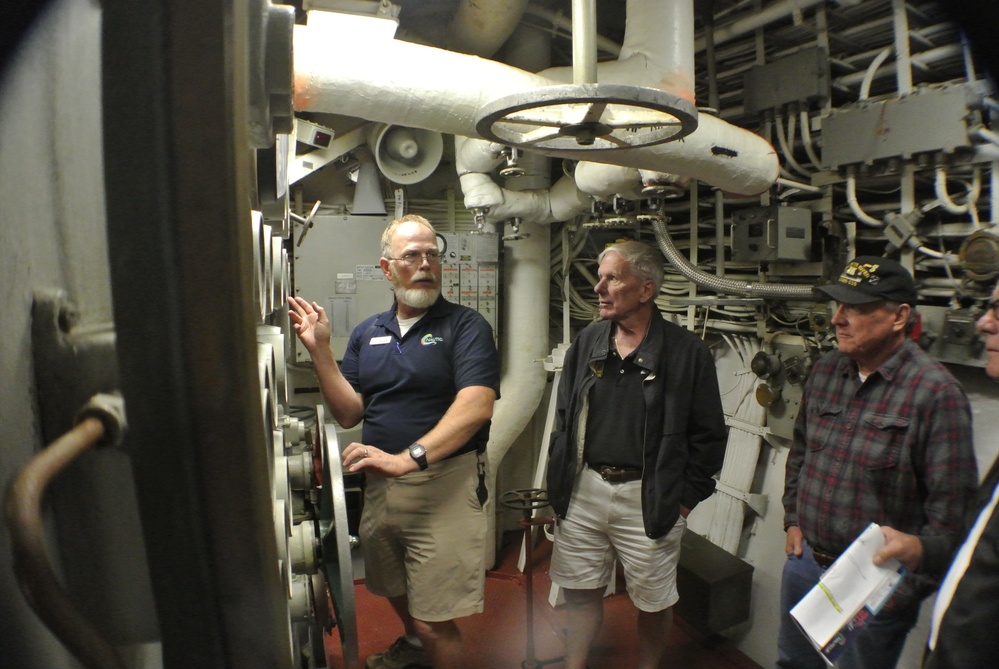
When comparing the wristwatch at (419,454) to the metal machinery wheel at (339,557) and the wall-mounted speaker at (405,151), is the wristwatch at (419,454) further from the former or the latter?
the wall-mounted speaker at (405,151)

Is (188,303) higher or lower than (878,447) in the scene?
higher

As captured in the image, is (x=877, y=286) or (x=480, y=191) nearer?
(x=877, y=286)

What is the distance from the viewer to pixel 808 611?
1326 millimetres

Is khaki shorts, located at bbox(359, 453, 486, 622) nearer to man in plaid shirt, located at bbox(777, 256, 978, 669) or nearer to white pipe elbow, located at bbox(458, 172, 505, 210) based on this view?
man in plaid shirt, located at bbox(777, 256, 978, 669)

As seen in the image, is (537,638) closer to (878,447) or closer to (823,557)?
(823,557)

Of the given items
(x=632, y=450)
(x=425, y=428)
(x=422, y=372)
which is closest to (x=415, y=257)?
(x=422, y=372)

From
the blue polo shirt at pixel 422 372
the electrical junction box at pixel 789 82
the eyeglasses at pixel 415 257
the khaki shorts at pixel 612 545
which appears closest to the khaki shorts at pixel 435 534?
the blue polo shirt at pixel 422 372

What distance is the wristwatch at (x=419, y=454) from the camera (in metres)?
1.72

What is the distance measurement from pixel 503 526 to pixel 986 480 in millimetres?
2765

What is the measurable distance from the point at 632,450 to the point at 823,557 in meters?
0.64

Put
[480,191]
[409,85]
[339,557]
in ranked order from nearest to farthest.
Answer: [339,557], [409,85], [480,191]

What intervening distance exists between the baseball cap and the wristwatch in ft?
4.20

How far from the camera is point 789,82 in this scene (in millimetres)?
2154

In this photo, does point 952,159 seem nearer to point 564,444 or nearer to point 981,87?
point 981,87
